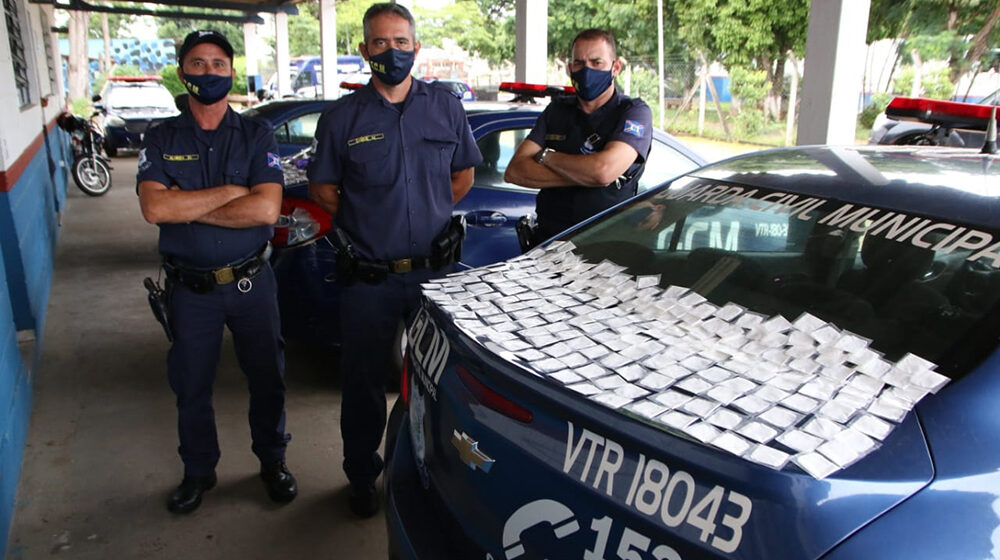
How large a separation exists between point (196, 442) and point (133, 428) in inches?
36.3

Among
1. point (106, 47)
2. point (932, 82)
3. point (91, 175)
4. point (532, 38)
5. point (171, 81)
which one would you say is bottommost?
point (91, 175)

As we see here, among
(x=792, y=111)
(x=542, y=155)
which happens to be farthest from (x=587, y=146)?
(x=792, y=111)

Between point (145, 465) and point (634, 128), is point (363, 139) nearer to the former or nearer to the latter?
point (634, 128)

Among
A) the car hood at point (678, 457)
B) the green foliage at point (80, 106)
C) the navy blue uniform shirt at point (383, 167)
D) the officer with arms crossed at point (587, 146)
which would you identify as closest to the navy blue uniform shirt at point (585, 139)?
the officer with arms crossed at point (587, 146)

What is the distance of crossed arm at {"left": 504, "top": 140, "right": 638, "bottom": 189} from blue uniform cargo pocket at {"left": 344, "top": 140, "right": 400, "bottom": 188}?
66cm

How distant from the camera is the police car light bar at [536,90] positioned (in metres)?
4.00

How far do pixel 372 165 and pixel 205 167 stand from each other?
2.07ft

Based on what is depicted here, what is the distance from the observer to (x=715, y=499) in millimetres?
1153

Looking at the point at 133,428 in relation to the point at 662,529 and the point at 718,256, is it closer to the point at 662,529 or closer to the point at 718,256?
the point at 718,256

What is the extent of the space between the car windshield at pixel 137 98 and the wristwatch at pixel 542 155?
1399 cm

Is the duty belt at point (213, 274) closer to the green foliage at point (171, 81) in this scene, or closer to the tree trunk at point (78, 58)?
the tree trunk at point (78, 58)

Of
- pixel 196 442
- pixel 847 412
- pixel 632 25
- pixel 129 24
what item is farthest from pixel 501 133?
pixel 129 24

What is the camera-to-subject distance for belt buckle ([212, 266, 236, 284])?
2.88m

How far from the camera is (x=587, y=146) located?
3.36 m
